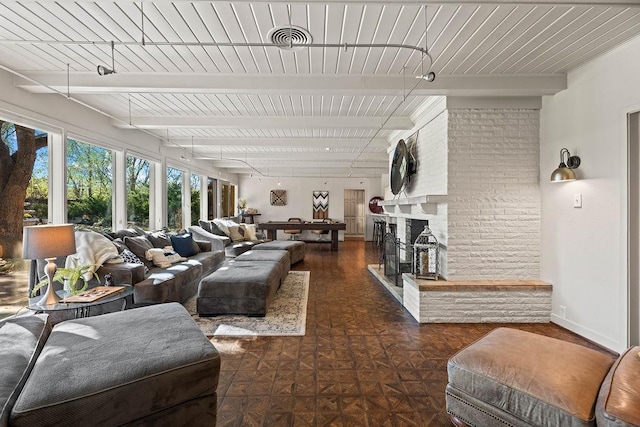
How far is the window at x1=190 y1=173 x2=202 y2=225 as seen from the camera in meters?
8.38

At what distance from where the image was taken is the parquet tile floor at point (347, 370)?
1.92 metres

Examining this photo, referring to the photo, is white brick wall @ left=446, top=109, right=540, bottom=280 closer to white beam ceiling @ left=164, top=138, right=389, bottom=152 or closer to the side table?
white beam ceiling @ left=164, top=138, right=389, bottom=152

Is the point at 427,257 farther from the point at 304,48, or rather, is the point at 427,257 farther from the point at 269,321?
the point at 304,48

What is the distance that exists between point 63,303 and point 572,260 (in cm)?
471

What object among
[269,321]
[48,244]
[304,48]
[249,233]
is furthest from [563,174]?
[249,233]

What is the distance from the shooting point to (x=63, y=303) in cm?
257

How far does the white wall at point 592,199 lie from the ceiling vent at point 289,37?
2.65 metres

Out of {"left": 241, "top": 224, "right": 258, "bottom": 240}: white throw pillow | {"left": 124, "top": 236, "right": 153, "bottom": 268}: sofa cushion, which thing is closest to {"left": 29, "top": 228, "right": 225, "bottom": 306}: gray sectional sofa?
{"left": 124, "top": 236, "right": 153, "bottom": 268}: sofa cushion

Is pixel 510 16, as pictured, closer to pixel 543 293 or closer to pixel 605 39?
pixel 605 39

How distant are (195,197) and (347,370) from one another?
7333 mm

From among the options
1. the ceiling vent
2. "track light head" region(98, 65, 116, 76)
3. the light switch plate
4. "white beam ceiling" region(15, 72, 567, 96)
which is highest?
the ceiling vent

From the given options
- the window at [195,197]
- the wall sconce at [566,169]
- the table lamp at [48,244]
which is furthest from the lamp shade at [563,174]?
the window at [195,197]

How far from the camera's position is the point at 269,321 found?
3.44 metres

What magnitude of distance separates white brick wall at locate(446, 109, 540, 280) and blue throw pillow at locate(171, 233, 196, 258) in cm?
410
